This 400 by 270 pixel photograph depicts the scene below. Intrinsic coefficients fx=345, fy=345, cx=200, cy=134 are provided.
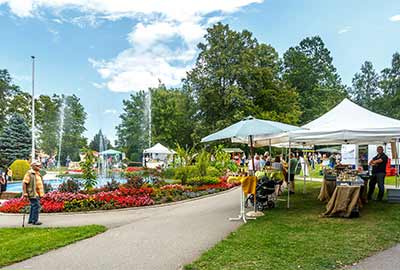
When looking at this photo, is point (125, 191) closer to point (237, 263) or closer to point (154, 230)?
point (154, 230)

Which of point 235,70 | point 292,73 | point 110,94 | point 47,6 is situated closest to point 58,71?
point 47,6

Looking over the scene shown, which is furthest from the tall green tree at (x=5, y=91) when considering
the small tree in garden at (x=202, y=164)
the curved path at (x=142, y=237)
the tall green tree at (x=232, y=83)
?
the curved path at (x=142, y=237)

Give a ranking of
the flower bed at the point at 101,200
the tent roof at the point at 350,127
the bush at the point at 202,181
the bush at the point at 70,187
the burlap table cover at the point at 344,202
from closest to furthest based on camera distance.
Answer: the burlap table cover at the point at 344,202
the tent roof at the point at 350,127
the flower bed at the point at 101,200
the bush at the point at 70,187
the bush at the point at 202,181

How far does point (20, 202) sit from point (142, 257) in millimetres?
7661

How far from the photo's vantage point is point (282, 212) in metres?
9.55

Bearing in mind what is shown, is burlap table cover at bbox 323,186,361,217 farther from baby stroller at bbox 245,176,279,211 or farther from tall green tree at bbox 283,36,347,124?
A: tall green tree at bbox 283,36,347,124

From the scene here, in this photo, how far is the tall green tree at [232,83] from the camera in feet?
120

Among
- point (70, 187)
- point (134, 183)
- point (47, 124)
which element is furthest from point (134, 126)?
point (70, 187)

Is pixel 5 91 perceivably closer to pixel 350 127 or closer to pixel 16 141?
pixel 16 141

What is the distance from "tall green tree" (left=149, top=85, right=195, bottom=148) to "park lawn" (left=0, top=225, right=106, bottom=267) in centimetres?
3267

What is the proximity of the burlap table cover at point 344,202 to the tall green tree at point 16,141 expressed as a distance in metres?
32.5

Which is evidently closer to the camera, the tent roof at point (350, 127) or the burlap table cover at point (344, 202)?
the burlap table cover at point (344, 202)

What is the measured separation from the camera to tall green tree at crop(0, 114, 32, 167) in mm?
33922

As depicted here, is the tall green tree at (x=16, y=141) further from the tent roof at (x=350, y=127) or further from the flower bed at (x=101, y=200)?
the tent roof at (x=350, y=127)
